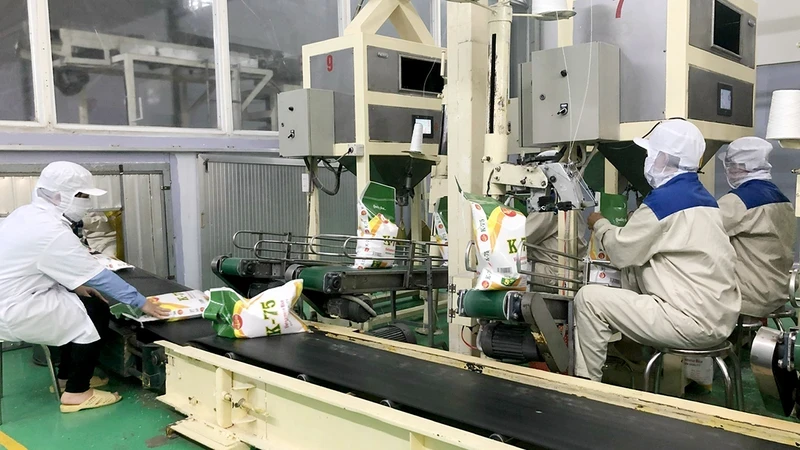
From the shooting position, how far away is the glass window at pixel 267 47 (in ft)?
18.8

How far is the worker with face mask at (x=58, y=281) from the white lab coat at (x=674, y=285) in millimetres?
2306

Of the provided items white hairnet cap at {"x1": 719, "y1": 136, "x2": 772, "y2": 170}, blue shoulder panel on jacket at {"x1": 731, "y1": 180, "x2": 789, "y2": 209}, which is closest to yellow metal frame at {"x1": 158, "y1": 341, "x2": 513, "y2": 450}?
blue shoulder panel on jacket at {"x1": 731, "y1": 180, "x2": 789, "y2": 209}

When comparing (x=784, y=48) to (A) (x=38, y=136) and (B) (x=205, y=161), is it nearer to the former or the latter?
(B) (x=205, y=161)

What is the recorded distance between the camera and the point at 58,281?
2990mm

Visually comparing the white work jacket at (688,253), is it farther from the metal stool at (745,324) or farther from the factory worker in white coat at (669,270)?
the metal stool at (745,324)

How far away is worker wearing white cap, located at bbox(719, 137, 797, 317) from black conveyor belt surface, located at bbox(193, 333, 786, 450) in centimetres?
145

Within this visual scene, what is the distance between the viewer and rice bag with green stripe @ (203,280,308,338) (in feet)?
10.1

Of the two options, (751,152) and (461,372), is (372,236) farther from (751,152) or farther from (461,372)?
(751,152)

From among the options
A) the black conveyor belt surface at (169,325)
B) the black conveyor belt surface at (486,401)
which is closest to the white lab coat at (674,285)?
the black conveyor belt surface at (486,401)

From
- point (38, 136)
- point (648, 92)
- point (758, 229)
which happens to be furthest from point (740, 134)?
point (38, 136)

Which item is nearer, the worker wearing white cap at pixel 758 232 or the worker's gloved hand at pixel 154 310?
the worker wearing white cap at pixel 758 232

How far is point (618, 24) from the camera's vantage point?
2.91 meters

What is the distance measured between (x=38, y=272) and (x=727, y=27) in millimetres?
3776

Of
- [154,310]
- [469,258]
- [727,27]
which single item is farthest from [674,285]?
[154,310]
